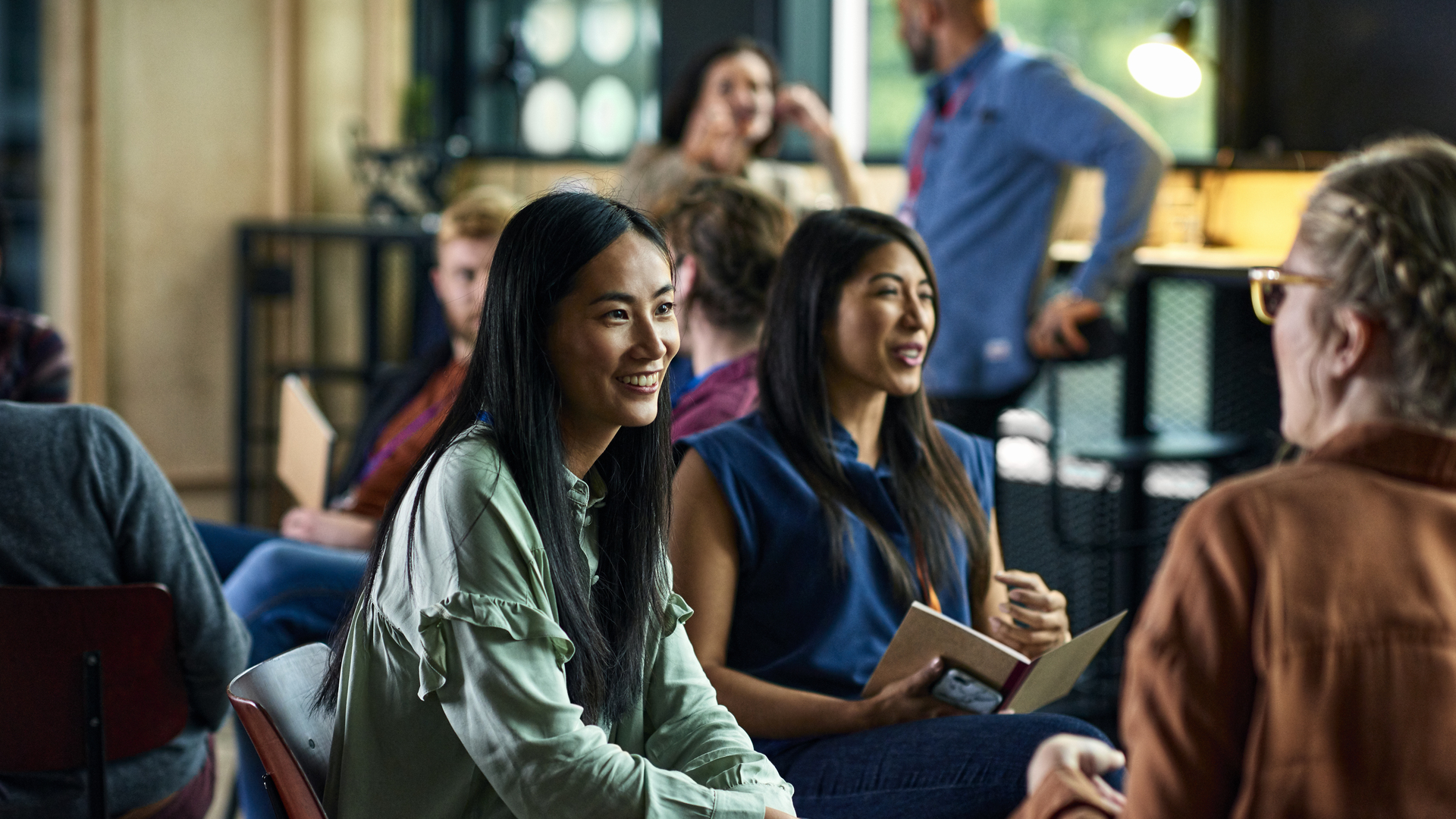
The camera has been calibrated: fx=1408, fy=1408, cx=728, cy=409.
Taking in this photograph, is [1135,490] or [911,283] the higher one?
[911,283]

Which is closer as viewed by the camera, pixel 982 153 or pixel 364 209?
pixel 982 153

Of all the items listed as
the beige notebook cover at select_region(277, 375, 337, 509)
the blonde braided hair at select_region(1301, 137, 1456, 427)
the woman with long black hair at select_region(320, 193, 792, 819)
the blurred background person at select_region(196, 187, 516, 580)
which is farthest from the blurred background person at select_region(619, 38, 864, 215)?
the blonde braided hair at select_region(1301, 137, 1456, 427)

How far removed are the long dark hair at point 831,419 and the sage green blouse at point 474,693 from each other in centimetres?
58

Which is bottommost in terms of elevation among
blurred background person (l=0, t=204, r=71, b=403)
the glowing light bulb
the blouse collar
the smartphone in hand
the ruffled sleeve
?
the smartphone in hand

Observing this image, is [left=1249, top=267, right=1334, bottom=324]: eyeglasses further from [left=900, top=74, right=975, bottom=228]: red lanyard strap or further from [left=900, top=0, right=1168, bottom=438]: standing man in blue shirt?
[left=900, top=74, right=975, bottom=228]: red lanyard strap

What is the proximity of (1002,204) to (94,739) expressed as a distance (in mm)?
2296

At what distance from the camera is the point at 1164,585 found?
96 centimetres

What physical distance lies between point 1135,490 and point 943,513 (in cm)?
187

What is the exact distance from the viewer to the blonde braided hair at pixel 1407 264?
0.95 metres

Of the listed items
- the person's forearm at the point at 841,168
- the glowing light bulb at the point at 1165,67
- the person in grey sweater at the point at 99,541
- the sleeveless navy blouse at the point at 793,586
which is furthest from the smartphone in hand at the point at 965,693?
the glowing light bulb at the point at 1165,67

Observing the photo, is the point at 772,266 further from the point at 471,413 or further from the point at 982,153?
the point at 982,153

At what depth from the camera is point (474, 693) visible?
1.16m

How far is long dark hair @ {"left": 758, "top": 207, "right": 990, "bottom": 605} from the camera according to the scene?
5.95 feet

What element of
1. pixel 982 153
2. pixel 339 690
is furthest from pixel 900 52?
pixel 339 690
